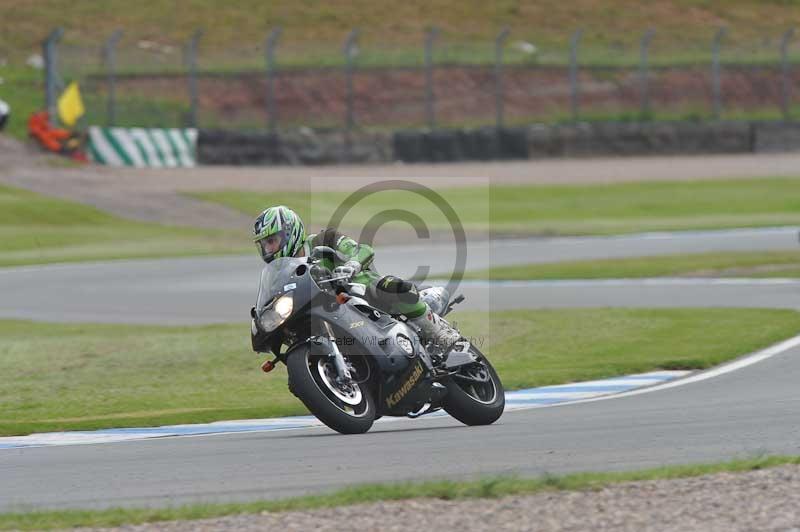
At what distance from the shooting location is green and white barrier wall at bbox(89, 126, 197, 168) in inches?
1539

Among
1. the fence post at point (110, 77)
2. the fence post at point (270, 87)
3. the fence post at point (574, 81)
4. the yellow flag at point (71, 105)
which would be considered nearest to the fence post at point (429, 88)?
the fence post at point (574, 81)

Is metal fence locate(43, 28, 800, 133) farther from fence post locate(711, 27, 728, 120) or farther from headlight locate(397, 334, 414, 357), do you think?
headlight locate(397, 334, 414, 357)

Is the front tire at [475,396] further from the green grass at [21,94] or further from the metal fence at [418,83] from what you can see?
the green grass at [21,94]

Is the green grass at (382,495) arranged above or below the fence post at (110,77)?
below

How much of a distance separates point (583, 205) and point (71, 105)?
1329 centimetres

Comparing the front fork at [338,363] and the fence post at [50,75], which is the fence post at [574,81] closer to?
the fence post at [50,75]

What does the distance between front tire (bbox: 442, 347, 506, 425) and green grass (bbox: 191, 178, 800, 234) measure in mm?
21828

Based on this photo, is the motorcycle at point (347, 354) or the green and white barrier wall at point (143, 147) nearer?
the motorcycle at point (347, 354)

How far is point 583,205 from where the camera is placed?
3738cm

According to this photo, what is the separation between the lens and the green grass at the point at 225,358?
12586 mm

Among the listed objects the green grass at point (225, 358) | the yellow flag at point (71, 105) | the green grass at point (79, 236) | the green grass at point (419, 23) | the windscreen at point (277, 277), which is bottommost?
the green grass at point (79, 236)

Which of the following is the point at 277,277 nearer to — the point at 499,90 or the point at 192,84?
the point at 192,84

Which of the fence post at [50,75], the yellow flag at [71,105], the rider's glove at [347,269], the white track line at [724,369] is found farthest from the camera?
the fence post at [50,75]

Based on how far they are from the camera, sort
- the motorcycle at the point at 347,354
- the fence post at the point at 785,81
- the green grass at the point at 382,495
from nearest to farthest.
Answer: the green grass at the point at 382,495
the motorcycle at the point at 347,354
the fence post at the point at 785,81
